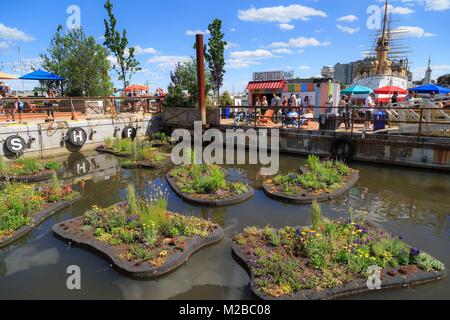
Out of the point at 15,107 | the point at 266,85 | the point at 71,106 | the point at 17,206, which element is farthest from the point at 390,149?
the point at 15,107

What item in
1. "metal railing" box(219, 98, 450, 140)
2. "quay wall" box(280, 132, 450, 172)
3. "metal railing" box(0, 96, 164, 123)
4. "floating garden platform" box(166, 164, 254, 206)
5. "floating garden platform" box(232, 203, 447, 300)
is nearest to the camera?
"floating garden platform" box(232, 203, 447, 300)

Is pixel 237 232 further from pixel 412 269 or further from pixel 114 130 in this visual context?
pixel 114 130

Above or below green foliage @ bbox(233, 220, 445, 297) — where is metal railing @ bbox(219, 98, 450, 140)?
above

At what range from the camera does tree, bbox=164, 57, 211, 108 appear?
66.9 feet

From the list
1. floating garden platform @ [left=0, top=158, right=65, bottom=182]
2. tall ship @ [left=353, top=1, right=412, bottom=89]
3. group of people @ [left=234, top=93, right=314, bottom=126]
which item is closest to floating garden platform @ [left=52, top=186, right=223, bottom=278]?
floating garden platform @ [left=0, top=158, right=65, bottom=182]

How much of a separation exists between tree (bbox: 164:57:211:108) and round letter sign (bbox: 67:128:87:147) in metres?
5.98

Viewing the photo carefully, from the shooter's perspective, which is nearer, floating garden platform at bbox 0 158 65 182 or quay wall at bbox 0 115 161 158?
floating garden platform at bbox 0 158 65 182

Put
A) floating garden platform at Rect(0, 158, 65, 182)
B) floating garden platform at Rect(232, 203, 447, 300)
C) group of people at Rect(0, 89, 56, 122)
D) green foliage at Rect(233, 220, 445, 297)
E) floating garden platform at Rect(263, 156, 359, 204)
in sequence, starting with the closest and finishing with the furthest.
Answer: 1. floating garden platform at Rect(232, 203, 447, 300)
2. green foliage at Rect(233, 220, 445, 297)
3. floating garden platform at Rect(263, 156, 359, 204)
4. floating garden platform at Rect(0, 158, 65, 182)
5. group of people at Rect(0, 89, 56, 122)

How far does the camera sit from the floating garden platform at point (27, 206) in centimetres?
703

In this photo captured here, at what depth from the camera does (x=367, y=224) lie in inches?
281

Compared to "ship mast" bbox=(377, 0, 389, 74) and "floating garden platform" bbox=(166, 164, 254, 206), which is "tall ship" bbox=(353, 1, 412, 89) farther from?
"floating garden platform" bbox=(166, 164, 254, 206)

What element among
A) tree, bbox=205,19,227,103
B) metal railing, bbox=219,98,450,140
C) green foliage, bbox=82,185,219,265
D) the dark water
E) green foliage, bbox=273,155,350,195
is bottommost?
the dark water

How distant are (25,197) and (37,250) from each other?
2443 millimetres

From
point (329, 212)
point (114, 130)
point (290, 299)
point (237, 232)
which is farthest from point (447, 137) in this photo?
point (114, 130)
